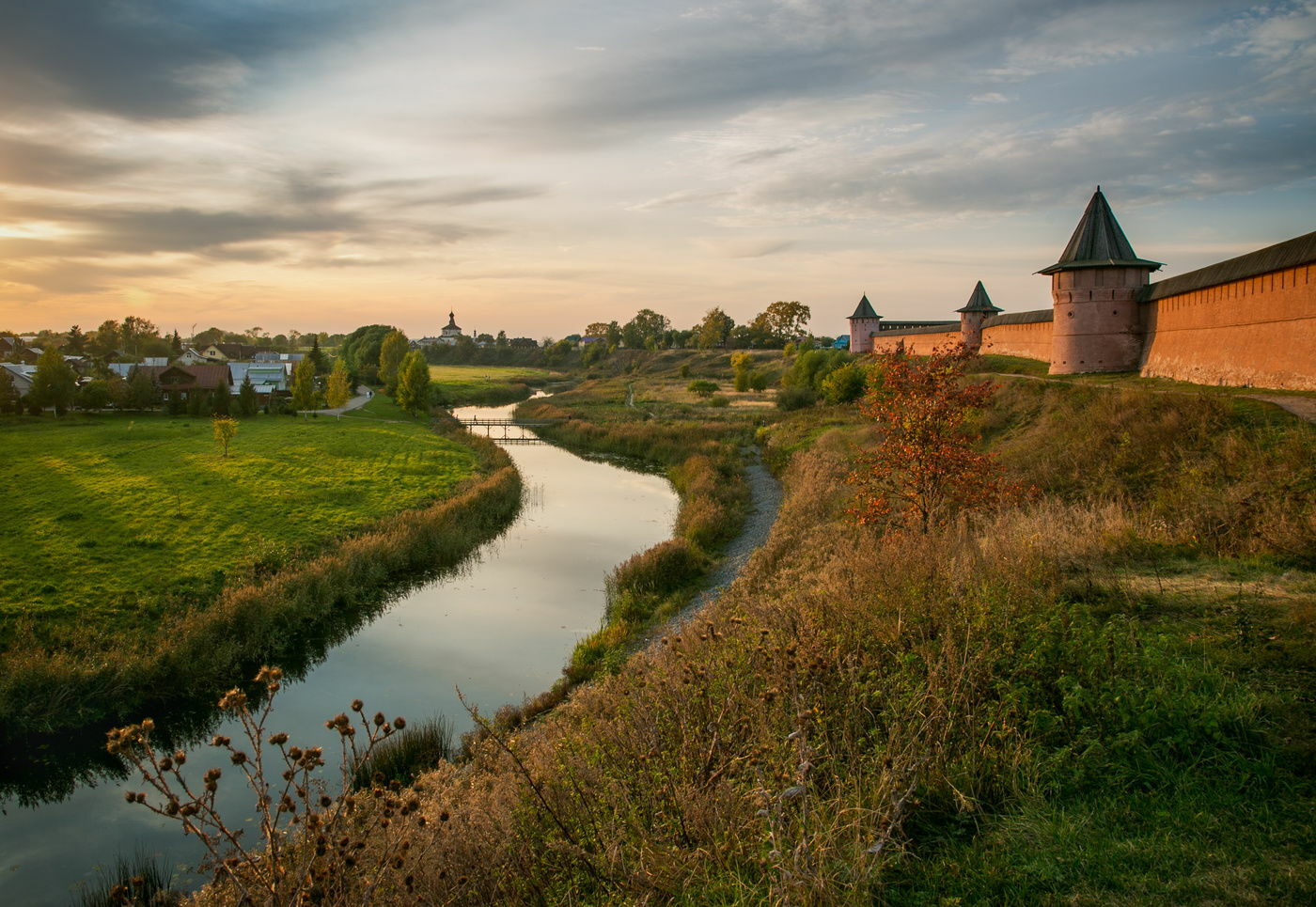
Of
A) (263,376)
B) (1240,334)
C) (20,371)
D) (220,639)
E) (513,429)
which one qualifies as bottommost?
(220,639)

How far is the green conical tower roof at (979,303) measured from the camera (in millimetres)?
36438

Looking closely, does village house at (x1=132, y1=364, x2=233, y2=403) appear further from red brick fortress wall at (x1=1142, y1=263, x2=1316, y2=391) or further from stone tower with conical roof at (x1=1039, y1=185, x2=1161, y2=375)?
red brick fortress wall at (x1=1142, y1=263, x2=1316, y2=391)

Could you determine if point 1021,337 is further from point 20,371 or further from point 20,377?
point 20,371

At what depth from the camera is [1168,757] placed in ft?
15.1

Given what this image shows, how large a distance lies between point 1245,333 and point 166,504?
28127 mm

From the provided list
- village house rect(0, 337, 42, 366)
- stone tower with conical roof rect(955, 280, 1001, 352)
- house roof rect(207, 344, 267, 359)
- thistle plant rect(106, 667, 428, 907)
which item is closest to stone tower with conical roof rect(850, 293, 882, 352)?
stone tower with conical roof rect(955, 280, 1001, 352)

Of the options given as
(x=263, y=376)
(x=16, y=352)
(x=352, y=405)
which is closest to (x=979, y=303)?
(x=352, y=405)

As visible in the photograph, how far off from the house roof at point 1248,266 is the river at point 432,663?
1592cm

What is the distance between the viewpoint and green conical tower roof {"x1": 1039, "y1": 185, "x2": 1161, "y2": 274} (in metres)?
21.6

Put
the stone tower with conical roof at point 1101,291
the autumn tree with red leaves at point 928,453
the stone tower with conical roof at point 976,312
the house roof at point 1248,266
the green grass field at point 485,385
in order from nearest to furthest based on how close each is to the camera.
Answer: the autumn tree with red leaves at point 928,453
the house roof at point 1248,266
the stone tower with conical roof at point 1101,291
the stone tower with conical roof at point 976,312
the green grass field at point 485,385

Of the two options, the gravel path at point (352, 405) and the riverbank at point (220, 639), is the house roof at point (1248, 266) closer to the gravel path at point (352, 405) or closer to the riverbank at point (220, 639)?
the riverbank at point (220, 639)

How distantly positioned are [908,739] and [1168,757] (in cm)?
160

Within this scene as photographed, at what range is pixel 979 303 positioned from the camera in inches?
1443

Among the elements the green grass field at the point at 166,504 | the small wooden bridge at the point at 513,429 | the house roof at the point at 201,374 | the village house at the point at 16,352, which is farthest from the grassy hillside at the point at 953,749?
the village house at the point at 16,352
